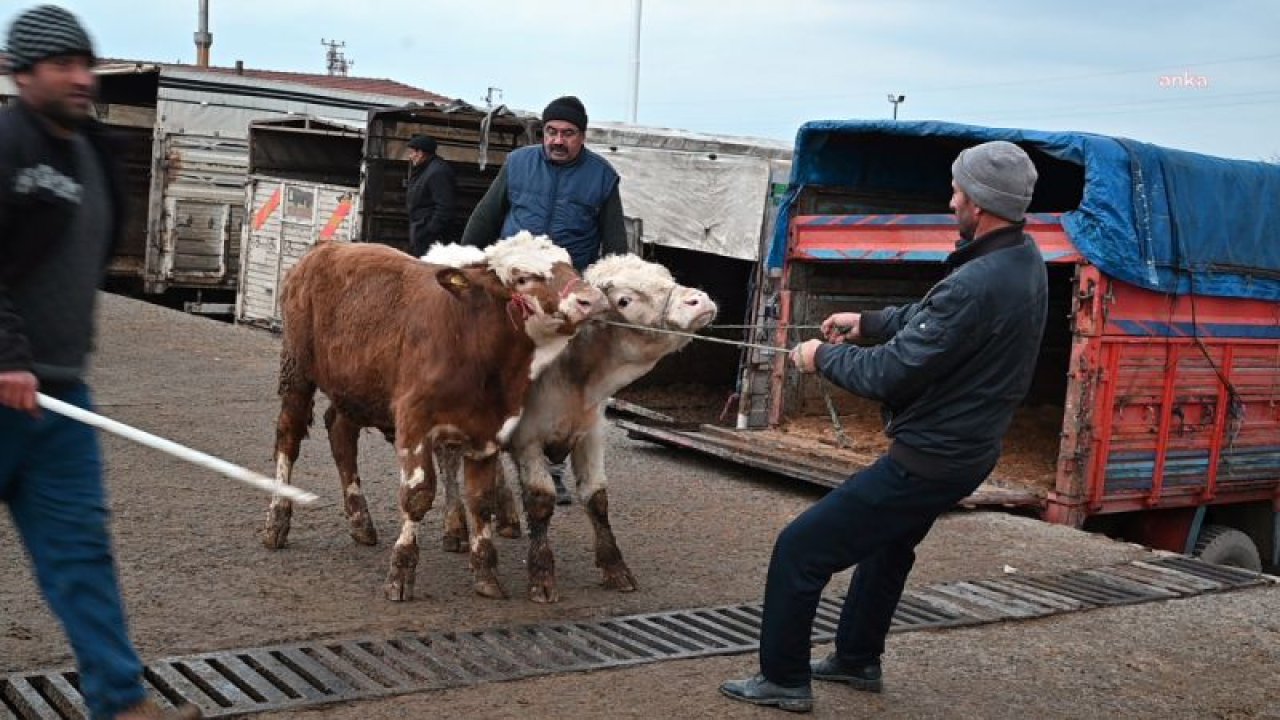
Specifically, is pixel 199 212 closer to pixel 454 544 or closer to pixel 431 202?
pixel 431 202

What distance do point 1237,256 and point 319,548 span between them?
20.4 feet

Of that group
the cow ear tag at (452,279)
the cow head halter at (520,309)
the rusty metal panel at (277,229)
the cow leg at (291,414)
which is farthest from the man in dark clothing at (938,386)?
the rusty metal panel at (277,229)

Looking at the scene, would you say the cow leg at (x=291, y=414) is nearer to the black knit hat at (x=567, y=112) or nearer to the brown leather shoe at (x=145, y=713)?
the black knit hat at (x=567, y=112)

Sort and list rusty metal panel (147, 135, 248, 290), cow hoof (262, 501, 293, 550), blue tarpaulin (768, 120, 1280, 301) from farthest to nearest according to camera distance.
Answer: rusty metal panel (147, 135, 248, 290) → blue tarpaulin (768, 120, 1280, 301) → cow hoof (262, 501, 293, 550)

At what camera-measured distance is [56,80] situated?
12.6ft

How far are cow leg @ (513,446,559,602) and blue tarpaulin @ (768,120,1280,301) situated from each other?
12.4 ft

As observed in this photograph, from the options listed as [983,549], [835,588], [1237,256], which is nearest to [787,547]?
[835,588]

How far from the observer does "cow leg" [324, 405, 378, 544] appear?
22.7ft

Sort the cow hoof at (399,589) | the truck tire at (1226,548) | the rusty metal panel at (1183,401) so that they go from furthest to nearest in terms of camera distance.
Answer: the truck tire at (1226,548)
the rusty metal panel at (1183,401)
the cow hoof at (399,589)

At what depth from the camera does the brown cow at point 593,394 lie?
6.19 m

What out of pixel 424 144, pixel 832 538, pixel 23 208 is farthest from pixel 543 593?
pixel 424 144

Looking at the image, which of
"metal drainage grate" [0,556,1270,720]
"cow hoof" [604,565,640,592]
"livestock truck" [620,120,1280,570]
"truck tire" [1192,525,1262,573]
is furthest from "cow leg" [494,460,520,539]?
"truck tire" [1192,525,1262,573]

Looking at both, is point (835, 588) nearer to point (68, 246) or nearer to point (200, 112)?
point (68, 246)

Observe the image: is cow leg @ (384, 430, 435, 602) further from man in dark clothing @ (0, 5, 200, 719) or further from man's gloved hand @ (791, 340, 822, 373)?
man in dark clothing @ (0, 5, 200, 719)
